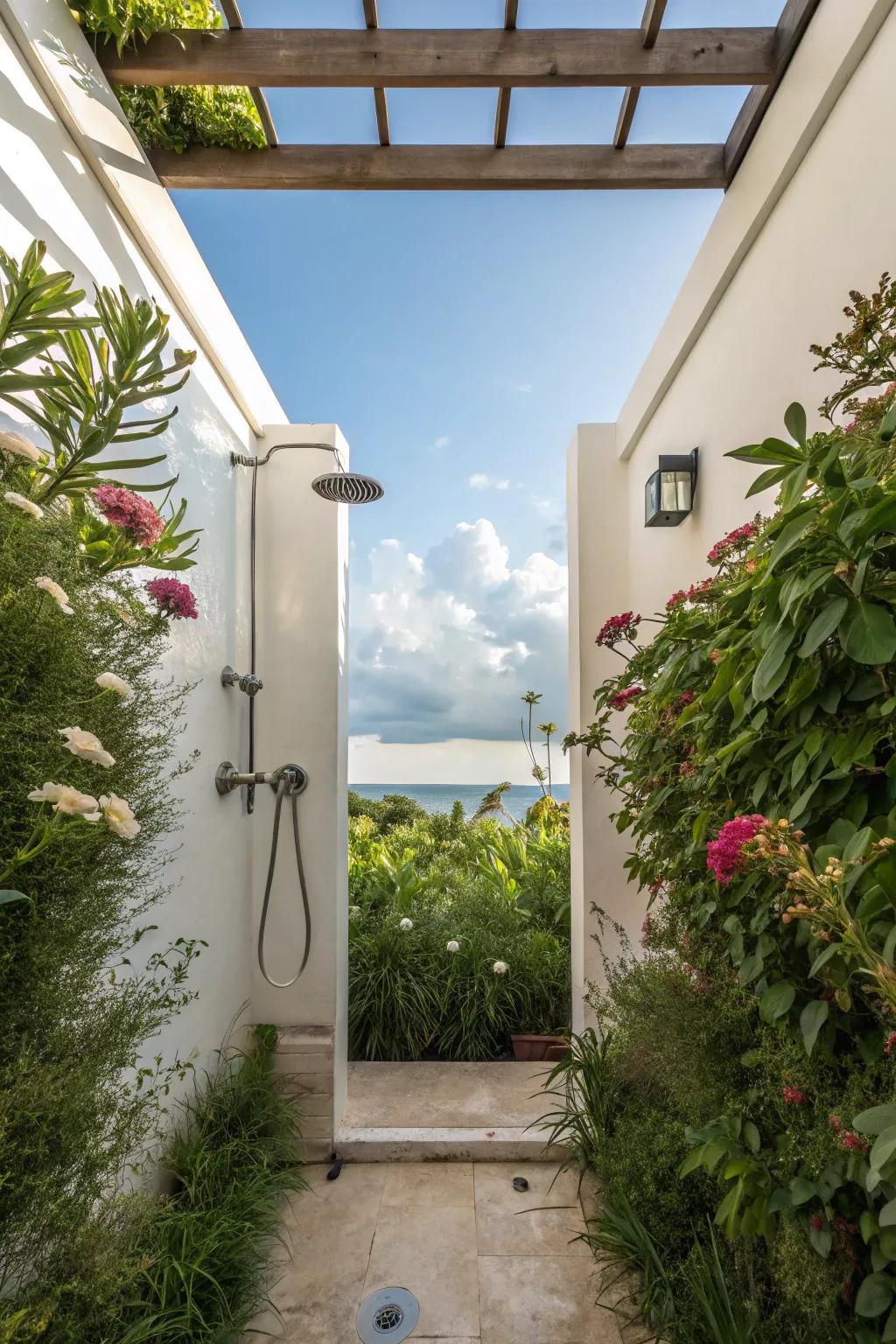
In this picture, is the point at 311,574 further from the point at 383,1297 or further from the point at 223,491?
the point at 383,1297

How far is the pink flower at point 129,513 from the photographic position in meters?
1.22

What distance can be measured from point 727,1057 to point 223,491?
235 cm

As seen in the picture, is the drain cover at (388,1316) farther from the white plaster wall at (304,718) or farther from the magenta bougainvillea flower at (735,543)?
the magenta bougainvillea flower at (735,543)

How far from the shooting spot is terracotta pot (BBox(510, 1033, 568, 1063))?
3.04m

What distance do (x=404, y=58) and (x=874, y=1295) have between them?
8.96 feet

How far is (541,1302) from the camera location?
5.88ft

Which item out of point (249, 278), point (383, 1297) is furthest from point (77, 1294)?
point (249, 278)

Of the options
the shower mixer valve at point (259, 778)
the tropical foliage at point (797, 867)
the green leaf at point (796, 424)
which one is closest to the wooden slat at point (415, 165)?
the tropical foliage at point (797, 867)

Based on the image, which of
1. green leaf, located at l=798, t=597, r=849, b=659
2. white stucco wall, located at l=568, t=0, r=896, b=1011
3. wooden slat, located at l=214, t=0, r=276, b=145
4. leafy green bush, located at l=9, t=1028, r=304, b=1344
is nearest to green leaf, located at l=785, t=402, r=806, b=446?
green leaf, located at l=798, t=597, r=849, b=659

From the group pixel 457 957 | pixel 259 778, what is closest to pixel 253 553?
pixel 259 778

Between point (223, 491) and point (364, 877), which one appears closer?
point (223, 491)

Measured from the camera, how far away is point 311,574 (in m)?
2.79

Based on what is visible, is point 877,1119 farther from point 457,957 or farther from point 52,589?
point 457,957

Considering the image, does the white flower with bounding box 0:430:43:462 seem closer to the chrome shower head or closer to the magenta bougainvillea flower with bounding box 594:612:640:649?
the chrome shower head
